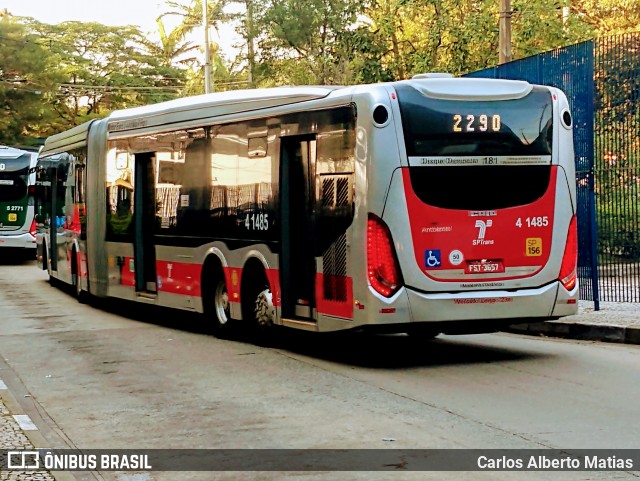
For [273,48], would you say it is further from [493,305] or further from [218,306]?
[493,305]

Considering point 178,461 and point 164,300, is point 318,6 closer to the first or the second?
point 164,300

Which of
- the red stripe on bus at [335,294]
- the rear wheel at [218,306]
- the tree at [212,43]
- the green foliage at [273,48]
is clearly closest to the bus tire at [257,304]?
the rear wheel at [218,306]

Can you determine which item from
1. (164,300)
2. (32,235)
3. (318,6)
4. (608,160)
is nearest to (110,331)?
(164,300)

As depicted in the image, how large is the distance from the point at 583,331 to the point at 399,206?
156 inches

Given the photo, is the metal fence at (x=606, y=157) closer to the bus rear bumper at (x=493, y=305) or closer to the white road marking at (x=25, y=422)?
the bus rear bumper at (x=493, y=305)

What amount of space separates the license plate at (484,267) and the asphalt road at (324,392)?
954 millimetres

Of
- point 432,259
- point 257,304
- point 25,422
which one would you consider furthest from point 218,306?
point 25,422

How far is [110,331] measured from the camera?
632 inches

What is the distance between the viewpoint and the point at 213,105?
14805 mm

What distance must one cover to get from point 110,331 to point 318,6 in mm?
23655

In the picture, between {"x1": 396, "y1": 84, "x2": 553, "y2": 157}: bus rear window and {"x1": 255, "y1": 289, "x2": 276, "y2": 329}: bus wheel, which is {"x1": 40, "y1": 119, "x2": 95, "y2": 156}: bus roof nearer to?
{"x1": 255, "y1": 289, "x2": 276, "y2": 329}: bus wheel

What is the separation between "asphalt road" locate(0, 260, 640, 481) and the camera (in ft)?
26.9

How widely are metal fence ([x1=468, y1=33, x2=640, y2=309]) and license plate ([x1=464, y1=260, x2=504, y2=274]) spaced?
15.2 ft

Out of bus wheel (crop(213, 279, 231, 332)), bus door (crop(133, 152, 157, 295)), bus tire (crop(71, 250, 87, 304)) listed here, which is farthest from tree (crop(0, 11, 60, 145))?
bus wheel (crop(213, 279, 231, 332))
